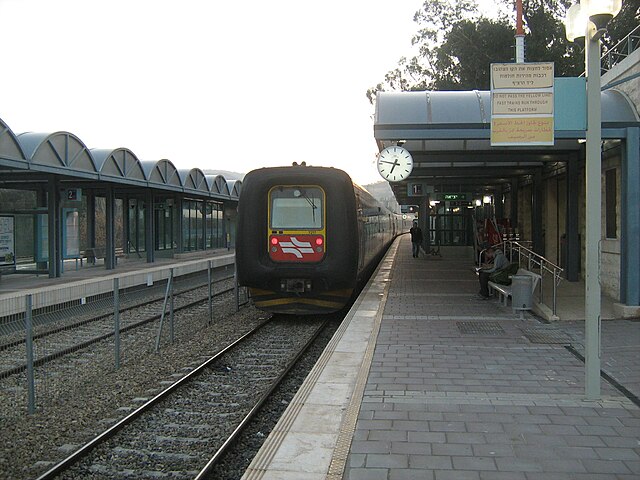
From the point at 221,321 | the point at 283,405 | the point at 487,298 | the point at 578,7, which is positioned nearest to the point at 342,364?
the point at 283,405

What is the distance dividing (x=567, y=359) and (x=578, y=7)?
3803 millimetres

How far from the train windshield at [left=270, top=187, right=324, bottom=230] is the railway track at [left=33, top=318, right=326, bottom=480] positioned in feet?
9.39

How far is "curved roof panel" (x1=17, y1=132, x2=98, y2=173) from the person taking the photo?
14.7 meters

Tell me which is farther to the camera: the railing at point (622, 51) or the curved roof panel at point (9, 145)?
the curved roof panel at point (9, 145)

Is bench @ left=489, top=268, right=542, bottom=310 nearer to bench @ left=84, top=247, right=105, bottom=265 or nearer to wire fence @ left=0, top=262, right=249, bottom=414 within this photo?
wire fence @ left=0, top=262, right=249, bottom=414

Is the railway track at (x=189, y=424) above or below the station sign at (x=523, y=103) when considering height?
below

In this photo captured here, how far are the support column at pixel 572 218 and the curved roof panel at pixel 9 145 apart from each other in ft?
40.6

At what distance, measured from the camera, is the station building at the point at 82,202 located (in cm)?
1556

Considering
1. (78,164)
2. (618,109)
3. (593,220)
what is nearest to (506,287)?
(618,109)

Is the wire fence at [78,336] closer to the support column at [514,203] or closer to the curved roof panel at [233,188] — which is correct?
the support column at [514,203]

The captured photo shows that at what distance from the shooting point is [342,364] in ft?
22.3

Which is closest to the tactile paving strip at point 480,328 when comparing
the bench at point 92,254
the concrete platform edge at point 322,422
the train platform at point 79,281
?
A: the concrete platform edge at point 322,422

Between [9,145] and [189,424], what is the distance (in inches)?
403

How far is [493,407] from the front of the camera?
5.25 metres
